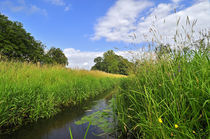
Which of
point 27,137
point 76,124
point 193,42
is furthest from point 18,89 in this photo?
point 193,42

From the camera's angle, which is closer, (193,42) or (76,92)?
(193,42)

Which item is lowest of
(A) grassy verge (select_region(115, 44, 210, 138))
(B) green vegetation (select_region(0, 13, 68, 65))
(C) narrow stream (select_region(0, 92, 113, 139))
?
(C) narrow stream (select_region(0, 92, 113, 139))

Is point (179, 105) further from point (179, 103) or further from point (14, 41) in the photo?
point (14, 41)

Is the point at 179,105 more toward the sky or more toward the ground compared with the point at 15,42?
more toward the ground

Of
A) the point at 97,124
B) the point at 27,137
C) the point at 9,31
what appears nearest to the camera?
the point at 27,137

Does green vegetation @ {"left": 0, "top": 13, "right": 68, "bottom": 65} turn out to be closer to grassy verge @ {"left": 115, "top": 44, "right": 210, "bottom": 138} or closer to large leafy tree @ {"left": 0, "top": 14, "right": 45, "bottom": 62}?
large leafy tree @ {"left": 0, "top": 14, "right": 45, "bottom": 62}

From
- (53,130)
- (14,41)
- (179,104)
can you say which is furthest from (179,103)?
(14,41)

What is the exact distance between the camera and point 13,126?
3164mm

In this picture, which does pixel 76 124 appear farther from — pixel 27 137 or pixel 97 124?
pixel 27 137

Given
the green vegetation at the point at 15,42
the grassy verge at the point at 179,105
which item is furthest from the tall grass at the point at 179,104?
the green vegetation at the point at 15,42

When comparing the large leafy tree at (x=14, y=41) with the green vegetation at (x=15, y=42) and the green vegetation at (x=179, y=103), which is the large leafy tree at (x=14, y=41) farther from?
the green vegetation at (x=179, y=103)

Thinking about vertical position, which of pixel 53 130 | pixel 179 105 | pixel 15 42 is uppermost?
pixel 15 42

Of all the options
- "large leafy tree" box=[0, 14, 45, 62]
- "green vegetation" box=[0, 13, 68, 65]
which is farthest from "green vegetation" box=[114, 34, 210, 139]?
"large leafy tree" box=[0, 14, 45, 62]

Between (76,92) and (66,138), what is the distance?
3726 millimetres
